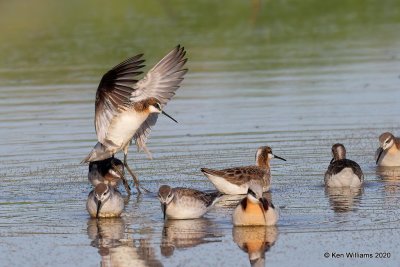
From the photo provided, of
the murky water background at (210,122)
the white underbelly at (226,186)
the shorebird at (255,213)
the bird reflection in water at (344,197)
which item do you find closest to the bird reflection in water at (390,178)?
the murky water background at (210,122)

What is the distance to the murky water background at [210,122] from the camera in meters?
12.2

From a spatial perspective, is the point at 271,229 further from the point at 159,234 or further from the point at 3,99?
the point at 3,99

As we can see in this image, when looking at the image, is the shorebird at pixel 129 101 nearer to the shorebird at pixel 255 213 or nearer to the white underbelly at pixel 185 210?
the white underbelly at pixel 185 210

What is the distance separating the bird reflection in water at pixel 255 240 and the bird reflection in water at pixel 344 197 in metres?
1.27

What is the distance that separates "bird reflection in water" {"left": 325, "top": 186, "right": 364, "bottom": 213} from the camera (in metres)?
13.7

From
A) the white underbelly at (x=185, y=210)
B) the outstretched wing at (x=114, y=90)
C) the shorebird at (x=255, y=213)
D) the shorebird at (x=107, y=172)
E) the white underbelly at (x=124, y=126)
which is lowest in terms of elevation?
the shorebird at (x=255, y=213)

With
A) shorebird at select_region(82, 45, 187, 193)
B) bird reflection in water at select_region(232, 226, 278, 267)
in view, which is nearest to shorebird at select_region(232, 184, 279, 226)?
bird reflection in water at select_region(232, 226, 278, 267)

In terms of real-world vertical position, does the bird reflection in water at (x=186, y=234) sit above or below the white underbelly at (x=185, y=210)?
below

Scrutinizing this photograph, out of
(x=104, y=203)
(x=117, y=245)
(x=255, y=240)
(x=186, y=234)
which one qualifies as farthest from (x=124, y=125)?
(x=255, y=240)

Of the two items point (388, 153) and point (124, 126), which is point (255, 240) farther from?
point (388, 153)

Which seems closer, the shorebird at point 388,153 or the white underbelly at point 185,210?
the white underbelly at point 185,210

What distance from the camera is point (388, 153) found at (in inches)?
647

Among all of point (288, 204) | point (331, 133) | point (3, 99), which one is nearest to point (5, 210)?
point (288, 204)

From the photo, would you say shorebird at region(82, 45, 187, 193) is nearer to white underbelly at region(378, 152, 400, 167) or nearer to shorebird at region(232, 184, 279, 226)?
shorebird at region(232, 184, 279, 226)
